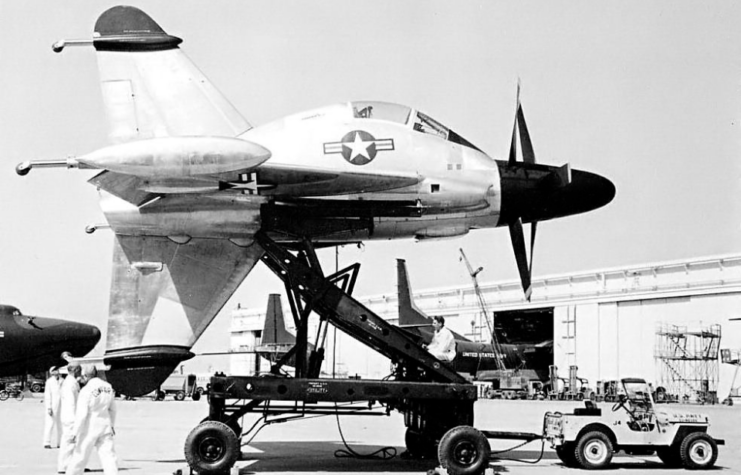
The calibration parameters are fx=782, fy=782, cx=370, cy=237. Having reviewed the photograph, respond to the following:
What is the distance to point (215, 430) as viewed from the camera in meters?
9.73

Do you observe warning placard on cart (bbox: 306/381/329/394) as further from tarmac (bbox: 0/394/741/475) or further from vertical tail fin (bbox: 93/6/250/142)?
vertical tail fin (bbox: 93/6/250/142)

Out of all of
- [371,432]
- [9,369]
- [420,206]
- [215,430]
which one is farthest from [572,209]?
[9,369]

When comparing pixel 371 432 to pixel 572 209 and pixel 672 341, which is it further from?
pixel 672 341

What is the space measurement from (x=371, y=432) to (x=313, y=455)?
6.19 metres

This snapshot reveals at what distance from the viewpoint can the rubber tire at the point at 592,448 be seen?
448 inches

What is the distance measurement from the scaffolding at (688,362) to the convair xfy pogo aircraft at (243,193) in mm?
32934

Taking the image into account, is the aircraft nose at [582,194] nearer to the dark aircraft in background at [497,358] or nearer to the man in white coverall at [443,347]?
the man in white coverall at [443,347]

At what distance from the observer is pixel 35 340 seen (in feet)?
75.4

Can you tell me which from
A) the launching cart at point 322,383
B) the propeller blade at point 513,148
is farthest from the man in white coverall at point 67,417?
the propeller blade at point 513,148

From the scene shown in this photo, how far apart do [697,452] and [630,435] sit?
110 cm

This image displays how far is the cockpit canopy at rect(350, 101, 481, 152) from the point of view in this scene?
34.9 ft

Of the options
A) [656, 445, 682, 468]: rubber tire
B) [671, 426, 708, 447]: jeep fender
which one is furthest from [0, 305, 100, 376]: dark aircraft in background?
[671, 426, 708, 447]: jeep fender

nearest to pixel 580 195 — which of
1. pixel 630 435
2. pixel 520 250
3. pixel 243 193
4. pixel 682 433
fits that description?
pixel 520 250

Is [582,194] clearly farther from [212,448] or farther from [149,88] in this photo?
[149,88]
